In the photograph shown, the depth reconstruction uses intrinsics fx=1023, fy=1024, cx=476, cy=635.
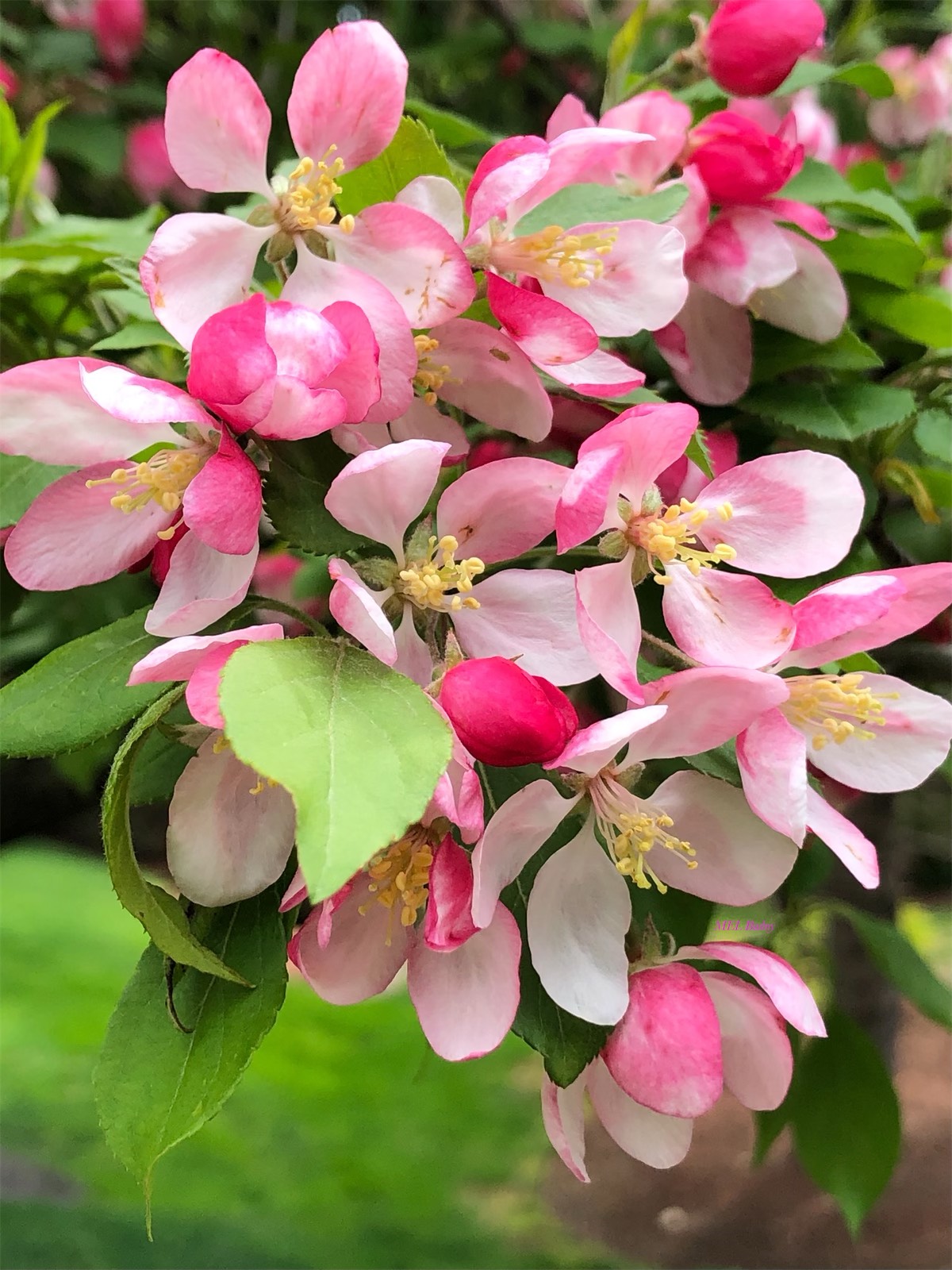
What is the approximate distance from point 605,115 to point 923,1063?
1909 millimetres

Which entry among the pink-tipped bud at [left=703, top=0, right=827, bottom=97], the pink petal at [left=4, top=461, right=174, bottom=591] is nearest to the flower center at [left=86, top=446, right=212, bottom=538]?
the pink petal at [left=4, top=461, right=174, bottom=591]

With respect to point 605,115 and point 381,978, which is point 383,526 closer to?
point 381,978

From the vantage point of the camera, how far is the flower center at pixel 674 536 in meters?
0.36

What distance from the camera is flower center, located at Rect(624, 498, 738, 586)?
36 centimetres

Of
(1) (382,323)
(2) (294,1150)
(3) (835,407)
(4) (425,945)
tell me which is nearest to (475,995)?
(4) (425,945)

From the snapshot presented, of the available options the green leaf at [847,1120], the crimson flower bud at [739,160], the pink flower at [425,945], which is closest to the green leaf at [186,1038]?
the pink flower at [425,945]

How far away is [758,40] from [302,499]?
35cm

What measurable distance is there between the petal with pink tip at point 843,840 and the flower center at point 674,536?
9 cm

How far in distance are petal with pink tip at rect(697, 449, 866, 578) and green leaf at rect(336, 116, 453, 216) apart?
0.54ft

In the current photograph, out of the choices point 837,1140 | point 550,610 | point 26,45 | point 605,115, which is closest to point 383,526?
point 550,610

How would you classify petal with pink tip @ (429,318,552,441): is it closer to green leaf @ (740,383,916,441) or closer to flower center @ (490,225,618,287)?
flower center @ (490,225,618,287)

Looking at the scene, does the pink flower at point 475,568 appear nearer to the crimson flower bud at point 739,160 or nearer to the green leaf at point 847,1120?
the crimson flower bud at point 739,160

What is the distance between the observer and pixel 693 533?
0.37 m

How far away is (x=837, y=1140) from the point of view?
0.77 metres
